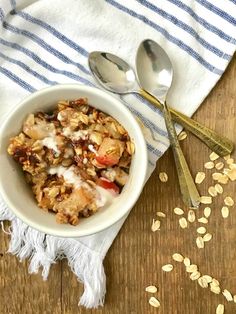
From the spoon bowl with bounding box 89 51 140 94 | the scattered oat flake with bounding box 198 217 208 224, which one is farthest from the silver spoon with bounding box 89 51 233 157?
the scattered oat flake with bounding box 198 217 208 224

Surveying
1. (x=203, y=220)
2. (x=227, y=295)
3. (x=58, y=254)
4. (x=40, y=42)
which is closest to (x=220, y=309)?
(x=227, y=295)

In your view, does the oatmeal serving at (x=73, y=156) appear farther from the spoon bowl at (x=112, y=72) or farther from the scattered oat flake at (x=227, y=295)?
the scattered oat flake at (x=227, y=295)

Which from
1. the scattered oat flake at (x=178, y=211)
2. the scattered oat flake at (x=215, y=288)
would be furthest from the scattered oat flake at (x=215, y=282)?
the scattered oat flake at (x=178, y=211)

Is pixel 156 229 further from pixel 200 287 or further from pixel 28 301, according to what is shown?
pixel 28 301

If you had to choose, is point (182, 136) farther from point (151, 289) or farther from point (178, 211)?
point (151, 289)

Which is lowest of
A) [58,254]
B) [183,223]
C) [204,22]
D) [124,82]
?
[58,254]

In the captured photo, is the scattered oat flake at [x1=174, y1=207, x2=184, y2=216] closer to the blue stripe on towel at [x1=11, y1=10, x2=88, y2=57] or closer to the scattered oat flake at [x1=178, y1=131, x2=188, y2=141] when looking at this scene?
the scattered oat flake at [x1=178, y1=131, x2=188, y2=141]

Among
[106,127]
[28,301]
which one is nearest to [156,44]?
[106,127]
